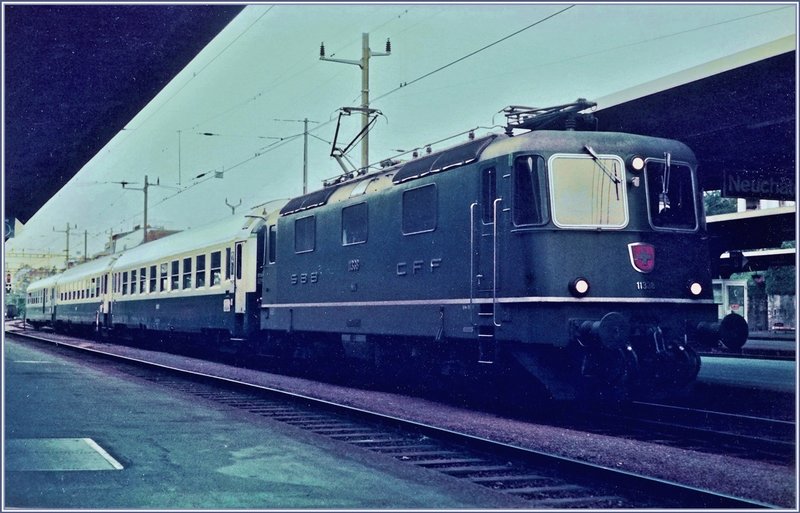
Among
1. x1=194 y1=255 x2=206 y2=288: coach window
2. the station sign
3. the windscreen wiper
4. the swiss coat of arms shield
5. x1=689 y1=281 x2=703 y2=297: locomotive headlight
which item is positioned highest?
the station sign

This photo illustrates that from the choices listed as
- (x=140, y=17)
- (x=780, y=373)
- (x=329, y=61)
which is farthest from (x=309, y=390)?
(x=329, y=61)

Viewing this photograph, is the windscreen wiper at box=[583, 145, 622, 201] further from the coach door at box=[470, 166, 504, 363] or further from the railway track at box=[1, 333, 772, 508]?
the railway track at box=[1, 333, 772, 508]

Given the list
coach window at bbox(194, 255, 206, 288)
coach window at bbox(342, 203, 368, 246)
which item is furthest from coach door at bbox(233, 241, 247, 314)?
coach window at bbox(342, 203, 368, 246)

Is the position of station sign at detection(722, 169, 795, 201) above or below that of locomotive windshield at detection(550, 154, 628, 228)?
above

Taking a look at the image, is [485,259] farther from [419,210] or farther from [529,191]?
[419,210]

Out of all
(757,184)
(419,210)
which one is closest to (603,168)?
(419,210)

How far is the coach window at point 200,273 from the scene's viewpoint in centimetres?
2469

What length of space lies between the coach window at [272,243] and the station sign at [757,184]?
9.05 m

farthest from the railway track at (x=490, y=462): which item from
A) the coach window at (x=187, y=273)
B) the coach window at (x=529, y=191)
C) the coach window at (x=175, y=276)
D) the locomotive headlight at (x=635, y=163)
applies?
the coach window at (x=175, y=276)

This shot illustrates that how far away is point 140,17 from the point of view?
1067 centimetres

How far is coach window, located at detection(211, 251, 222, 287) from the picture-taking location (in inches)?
916

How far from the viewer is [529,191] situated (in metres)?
11.7

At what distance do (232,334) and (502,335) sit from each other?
11525mm

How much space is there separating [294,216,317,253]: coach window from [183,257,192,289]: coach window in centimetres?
797
